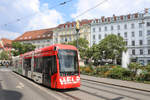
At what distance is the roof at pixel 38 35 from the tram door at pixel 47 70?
2514 inches

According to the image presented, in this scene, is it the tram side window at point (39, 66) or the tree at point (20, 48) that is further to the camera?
the tree at point (20, 48)

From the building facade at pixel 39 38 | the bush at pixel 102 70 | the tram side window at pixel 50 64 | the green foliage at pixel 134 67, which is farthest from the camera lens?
the building facade at pixel 39 38

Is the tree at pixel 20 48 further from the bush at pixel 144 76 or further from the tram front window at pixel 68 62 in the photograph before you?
the tram front window at pixel 68 62

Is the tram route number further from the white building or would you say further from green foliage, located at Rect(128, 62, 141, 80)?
the white building

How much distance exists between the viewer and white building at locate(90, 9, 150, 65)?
4972 centimetres

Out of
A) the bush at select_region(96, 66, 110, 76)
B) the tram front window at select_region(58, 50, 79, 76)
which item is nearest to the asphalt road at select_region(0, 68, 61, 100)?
the tram front window at select_region(58, 50, 79, 76)

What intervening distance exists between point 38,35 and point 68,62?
242 feet

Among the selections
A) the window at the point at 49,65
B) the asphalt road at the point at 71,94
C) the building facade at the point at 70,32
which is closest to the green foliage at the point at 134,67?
the asphalt road at the point at 71,94

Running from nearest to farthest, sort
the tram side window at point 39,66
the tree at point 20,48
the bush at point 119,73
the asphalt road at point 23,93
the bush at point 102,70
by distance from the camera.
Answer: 1. the asphalt road at point 23,93
2. the tram side window at point 39,66
3. the bush at point 119,73
4. the bush at point 102,70
5. the tree at point 20,48

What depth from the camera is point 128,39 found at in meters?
54.2

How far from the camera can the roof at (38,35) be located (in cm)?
7694

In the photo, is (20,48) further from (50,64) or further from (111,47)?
(50,64)

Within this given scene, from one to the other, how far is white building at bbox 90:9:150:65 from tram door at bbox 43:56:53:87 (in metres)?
40.4

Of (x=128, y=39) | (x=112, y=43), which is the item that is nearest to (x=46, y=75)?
(x=112, y=43)
